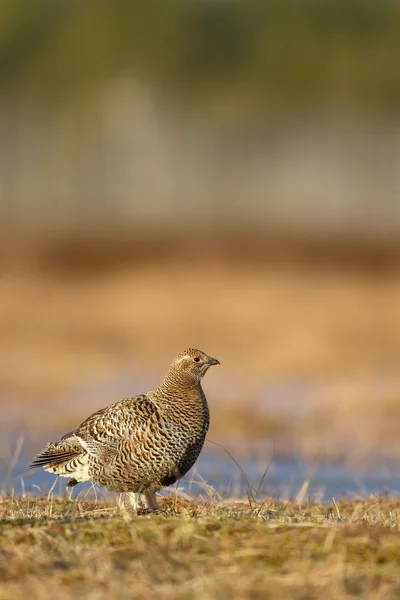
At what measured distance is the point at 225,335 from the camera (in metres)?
22.2

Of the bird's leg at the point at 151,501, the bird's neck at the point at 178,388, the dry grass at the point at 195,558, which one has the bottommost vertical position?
the bird's leg at the point at 151,501

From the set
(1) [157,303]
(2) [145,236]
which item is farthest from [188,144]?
(1) [157,303]

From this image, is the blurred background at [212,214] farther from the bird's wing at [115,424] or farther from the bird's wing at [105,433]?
the bird's wing at [115,424]

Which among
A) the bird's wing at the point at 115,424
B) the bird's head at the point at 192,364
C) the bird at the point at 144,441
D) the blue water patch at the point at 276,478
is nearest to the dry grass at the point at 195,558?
the bird at the point at 144,441

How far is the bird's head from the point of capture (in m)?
7.75

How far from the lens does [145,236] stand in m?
37.2

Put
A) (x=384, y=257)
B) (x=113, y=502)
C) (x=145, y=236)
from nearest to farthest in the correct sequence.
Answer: (x=113, y=502), (x=384, y=257), (x=145, y=236)

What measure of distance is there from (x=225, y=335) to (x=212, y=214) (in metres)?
20.1

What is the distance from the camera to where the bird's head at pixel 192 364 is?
25.4ft

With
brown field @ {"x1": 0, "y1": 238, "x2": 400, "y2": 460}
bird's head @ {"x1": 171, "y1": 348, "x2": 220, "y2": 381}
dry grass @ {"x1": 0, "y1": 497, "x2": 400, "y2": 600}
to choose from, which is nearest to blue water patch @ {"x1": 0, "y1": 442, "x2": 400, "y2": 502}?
brown field @ {"x1": 0, "y1": 238, "x2": 400, "y2": 460}

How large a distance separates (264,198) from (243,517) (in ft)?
132

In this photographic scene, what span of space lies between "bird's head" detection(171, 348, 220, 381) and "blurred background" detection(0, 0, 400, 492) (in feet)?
13.8

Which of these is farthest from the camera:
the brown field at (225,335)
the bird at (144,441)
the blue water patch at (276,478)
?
the brown field at (225,335)

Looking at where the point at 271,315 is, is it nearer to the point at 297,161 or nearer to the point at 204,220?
the point at 204,220
